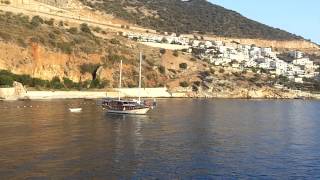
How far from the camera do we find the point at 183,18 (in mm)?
181875

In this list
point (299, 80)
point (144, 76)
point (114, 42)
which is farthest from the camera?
point (299, 80)

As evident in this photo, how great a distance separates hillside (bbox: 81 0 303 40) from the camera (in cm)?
16512

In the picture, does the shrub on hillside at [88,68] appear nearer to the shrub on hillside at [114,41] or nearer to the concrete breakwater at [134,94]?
the concrete breakwater at [134,94]

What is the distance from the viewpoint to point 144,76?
109688 millimetres

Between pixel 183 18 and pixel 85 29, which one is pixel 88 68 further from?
pixel 183 18

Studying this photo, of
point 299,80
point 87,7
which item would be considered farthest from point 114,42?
point 299,80

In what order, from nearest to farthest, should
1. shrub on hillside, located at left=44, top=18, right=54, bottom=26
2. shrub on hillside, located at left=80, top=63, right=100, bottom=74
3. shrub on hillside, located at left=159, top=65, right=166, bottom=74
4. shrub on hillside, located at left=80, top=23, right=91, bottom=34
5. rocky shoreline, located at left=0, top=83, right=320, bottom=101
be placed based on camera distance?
rocky shoreline, located at left=0, top=83, right=320, bottom=101
shrub on hillside, located at left=80, top=63, right=100, bottom=74
shrub on hillside, located at left=159, top=65, right=166, bottom=74
shrub on hillside, located at left=44, top=18, right=54, bottom=26
shrub on hillside, located at left=80, top=23, right=91, bottom=34

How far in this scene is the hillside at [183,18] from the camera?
165 m

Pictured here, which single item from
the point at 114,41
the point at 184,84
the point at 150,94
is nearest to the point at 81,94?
the point at 150,94

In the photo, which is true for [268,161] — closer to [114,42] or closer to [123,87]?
[123,87]

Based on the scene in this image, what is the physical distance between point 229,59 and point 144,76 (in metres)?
44.9

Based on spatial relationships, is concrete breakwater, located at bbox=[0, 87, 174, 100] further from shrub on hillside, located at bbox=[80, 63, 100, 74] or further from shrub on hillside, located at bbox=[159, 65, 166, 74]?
shrub on hillside, located at bbox=[159, 65, 166, 74]

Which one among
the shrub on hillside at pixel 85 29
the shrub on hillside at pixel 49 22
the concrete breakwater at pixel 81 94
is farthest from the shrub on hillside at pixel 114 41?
the concrete breakwater at pixel 81 94

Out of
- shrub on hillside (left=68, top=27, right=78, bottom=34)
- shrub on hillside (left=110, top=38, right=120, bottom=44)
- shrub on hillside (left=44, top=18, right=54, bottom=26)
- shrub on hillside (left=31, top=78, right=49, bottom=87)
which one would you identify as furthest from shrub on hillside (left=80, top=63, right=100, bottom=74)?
shrub on hillside (left=44, top=18, right=54, bottom=26)
